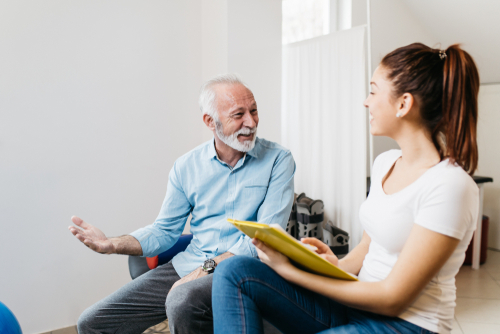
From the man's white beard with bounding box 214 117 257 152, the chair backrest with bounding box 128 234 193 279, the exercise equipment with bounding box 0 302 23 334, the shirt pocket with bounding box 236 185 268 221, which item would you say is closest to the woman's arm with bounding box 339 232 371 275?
the shirt pocket with bounding box 236 185 268 221

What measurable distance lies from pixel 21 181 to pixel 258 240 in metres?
1.67

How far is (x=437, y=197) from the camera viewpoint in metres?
0.86

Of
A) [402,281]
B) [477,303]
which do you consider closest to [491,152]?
[477,303]

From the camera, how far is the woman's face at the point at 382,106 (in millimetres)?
1021

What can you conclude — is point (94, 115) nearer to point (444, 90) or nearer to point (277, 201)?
point (277, 201)

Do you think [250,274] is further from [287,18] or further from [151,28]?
[287,18]

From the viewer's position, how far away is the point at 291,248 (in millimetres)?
894

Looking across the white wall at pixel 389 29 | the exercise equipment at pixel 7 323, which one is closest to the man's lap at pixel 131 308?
the exercise equipment at pixel 7 323

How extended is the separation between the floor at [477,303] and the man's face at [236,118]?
1288mm

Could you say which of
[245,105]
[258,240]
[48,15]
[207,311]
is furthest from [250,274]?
[48,15]

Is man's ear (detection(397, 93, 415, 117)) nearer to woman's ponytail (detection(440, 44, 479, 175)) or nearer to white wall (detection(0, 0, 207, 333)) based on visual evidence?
woman's ponytail (detection(440, 44, 479, 175))

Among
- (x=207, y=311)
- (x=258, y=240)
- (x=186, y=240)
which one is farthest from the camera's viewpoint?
(x=186, y=240)

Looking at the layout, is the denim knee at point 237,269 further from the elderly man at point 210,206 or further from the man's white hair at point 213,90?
the man's white hair at point 213,90

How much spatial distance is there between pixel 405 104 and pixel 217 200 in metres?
0.84
